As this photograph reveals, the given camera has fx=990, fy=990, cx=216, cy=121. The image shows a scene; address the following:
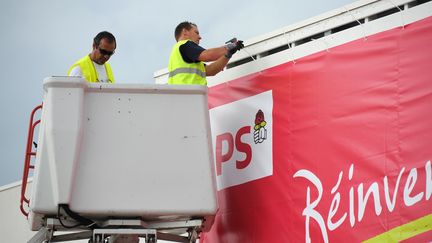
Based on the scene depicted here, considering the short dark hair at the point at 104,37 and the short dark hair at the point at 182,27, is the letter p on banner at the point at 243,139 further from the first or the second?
the short dark hair at the point at 104,37

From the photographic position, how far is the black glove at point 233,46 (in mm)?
10477

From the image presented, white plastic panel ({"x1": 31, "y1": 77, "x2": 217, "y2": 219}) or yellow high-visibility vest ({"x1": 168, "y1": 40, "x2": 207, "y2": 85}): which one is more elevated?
yellow high-visibility vest ({"x1": 168, "y1": 40, "x2": 207, "y2": 85})

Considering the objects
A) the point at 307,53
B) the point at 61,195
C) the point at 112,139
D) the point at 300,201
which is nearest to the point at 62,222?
the point at 61,195

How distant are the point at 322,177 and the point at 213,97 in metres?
2.16

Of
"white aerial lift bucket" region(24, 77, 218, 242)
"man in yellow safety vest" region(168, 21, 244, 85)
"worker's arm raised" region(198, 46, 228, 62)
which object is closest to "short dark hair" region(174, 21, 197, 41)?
"man in yellow safety vest" region(168, 21, 244, 85)

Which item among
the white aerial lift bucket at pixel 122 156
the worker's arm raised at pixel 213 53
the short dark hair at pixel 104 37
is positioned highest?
the short dark hair at pixel 104 37

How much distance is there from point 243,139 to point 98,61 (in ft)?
6.02

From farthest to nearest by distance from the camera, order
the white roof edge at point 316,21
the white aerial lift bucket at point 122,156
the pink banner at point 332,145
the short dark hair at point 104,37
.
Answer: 1. the short dark hair at point 104,37
2. the white roof edge at point 316,21
3. the white aerial lift bucket at point 122,156
4. the pink banner at point 332,145

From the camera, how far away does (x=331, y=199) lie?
987 cm

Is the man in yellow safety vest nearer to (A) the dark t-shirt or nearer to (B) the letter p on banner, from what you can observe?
(A) the dark t-shirt

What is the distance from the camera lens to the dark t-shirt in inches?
421

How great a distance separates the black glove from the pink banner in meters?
0.58

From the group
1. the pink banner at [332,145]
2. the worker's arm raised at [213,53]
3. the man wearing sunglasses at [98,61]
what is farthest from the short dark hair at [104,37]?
the pink banner at [332,145]

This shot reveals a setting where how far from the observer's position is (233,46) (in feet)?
34.5
